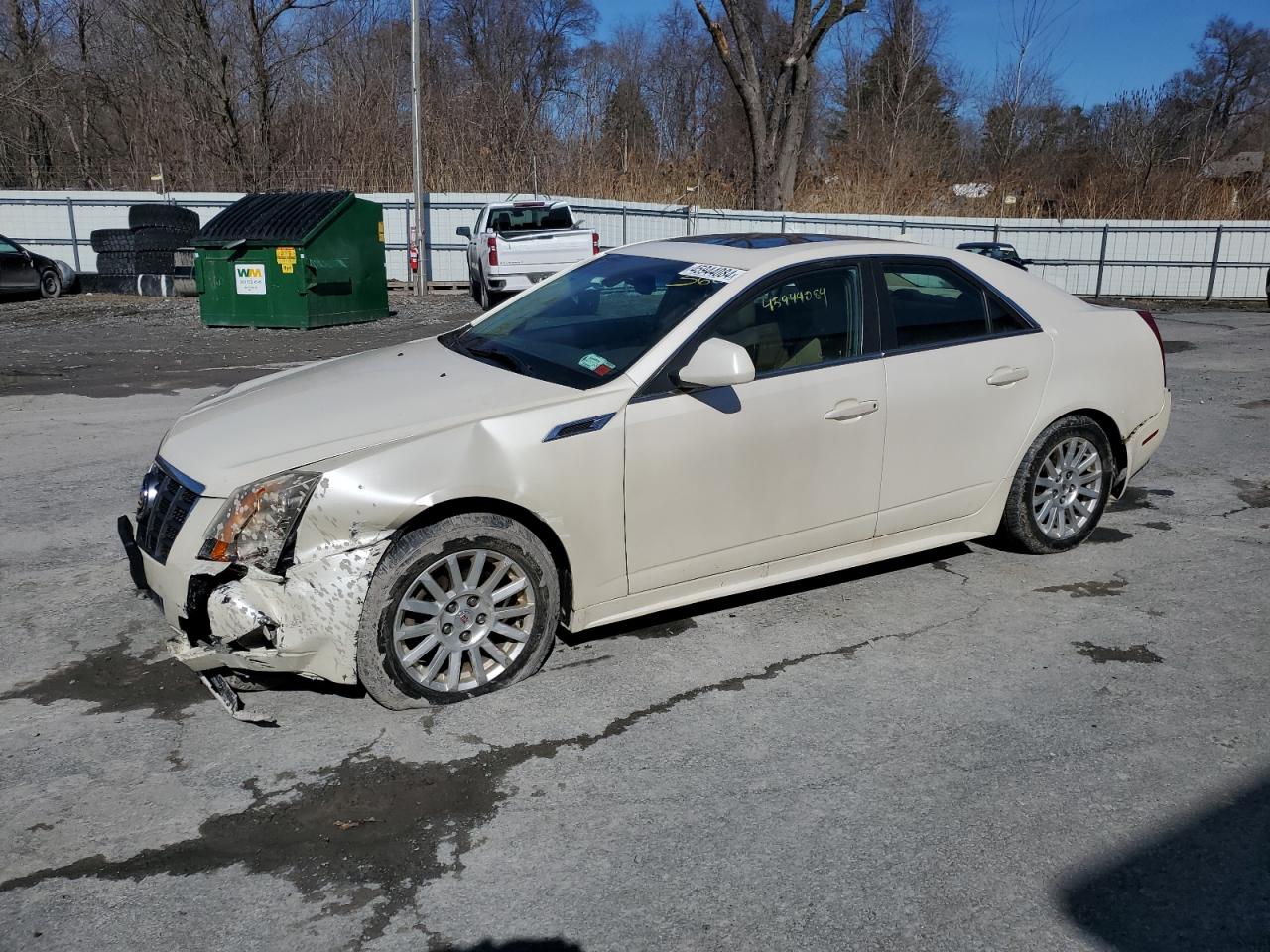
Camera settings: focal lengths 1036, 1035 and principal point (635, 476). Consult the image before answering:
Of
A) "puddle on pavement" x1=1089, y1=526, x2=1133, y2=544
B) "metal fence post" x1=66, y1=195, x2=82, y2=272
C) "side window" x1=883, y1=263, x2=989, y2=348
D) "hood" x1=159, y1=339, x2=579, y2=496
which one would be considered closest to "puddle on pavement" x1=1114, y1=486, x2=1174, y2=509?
"puddle on pavement" x1=1089, y1=526, x2=1133, y2=544

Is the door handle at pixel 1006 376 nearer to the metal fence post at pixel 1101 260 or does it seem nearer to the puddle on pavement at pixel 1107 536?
the puddle on pavement at pixel 1107 536

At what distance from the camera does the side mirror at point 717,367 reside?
392cm

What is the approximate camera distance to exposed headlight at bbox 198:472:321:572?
3.45 m

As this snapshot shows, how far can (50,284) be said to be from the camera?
65.3ft

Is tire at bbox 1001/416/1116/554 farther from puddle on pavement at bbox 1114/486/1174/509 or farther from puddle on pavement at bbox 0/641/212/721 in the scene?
puddle on pavement at bbox 0/641/212/721

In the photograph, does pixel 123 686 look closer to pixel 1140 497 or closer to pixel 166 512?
pixel 166 512

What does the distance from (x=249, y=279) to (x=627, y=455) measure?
12.4 meters

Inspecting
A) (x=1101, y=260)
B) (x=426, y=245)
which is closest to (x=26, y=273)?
(x=426, y=245)

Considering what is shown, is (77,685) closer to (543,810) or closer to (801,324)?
(543,810)

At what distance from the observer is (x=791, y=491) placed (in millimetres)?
4301

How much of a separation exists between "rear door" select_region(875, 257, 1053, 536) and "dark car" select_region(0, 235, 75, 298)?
63.2 feet

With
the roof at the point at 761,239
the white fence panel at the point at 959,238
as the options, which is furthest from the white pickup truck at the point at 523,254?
the roof at the point at 761,239

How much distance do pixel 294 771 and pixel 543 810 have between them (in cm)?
84

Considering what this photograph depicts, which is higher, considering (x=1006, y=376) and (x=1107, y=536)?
(x=1006, y=376)
